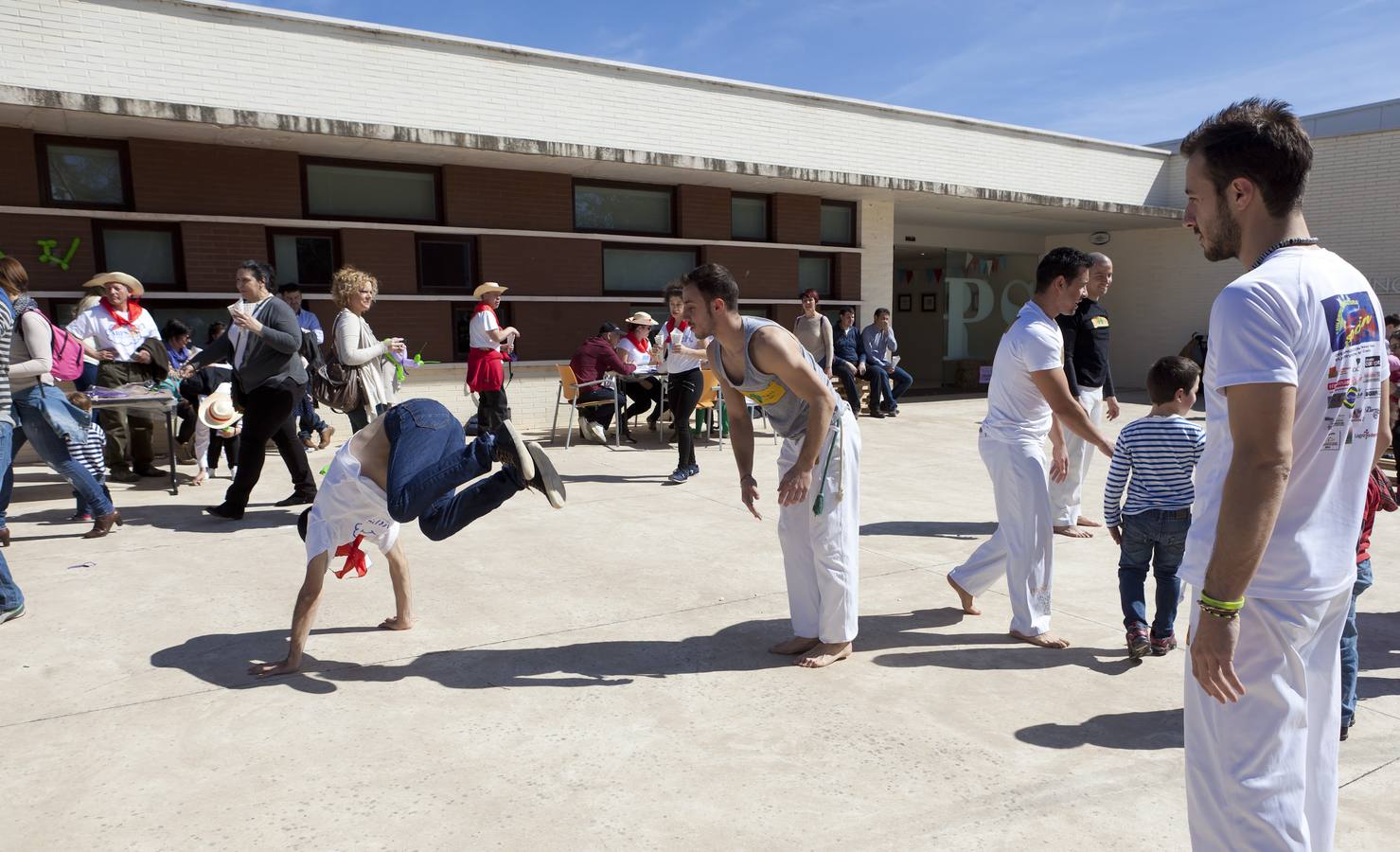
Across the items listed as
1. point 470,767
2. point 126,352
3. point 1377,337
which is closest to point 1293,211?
point 1377,337

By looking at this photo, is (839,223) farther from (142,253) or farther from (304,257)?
(142,253)

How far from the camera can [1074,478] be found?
6.05 metres

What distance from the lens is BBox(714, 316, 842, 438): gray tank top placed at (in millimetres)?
3580

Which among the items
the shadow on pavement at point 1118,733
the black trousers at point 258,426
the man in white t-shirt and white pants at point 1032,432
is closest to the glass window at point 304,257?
the black trousers at point 258,426

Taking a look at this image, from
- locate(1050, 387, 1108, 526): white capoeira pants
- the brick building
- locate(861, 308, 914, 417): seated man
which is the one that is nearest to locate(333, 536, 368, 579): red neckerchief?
locate(1050, 387, 1108, 526): white capoeira pants

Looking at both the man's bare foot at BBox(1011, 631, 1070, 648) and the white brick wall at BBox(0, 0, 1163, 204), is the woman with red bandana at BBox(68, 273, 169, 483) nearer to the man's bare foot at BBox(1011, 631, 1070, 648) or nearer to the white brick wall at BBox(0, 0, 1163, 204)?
the white brick wall at BBox(0, 0, 1163, 204)

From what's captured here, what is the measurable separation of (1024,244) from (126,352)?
18.4 metres

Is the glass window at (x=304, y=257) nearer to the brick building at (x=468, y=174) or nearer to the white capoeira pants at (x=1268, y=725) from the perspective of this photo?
the brick building at (x=468, y=174)

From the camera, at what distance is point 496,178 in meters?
11.4

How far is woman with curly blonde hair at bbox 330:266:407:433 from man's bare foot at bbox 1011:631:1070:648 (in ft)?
16.6

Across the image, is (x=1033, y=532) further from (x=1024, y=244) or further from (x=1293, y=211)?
(x=1024, y=244)

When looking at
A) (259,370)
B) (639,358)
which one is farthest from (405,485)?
(639,358)

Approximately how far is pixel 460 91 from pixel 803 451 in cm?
923

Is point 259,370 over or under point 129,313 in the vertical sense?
under
